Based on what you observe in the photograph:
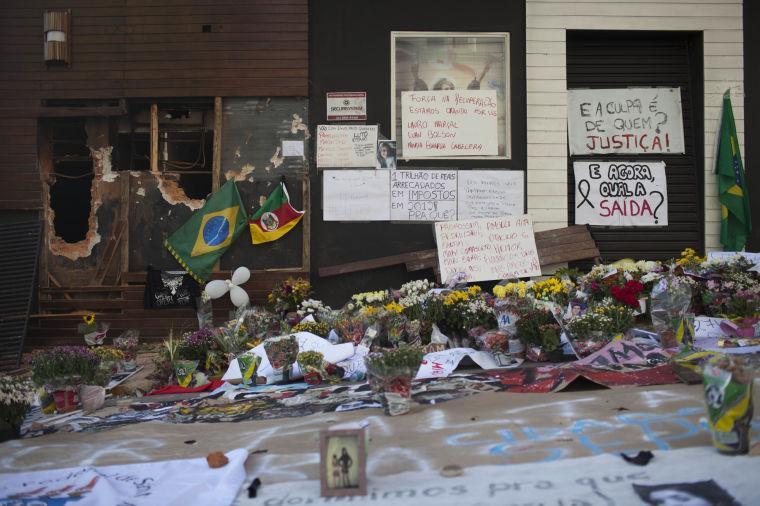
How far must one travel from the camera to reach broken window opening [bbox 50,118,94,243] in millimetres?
10375

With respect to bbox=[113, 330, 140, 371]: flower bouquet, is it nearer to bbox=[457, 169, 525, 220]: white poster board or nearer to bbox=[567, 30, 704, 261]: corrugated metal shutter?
bbox=[457, 169, 525, 220]: white poster board

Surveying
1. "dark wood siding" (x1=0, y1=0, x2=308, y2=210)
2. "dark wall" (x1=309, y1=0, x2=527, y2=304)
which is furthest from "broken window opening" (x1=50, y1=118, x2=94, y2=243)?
"dark wall" (x1=309, y1=0, x2=527, y2=304)

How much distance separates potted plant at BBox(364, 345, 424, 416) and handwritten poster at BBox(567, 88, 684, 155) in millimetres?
6211

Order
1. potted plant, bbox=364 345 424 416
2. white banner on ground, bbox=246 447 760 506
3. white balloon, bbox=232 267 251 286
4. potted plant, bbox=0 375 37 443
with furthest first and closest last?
white balloon, bbox=232 267 251 286 → potted plant, bbox=0 375 37 443 → potted plant, bbox=364 345 424 416 → white banner on ground, bbox=246 447 760 506

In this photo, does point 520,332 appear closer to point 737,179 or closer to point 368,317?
point 368,317

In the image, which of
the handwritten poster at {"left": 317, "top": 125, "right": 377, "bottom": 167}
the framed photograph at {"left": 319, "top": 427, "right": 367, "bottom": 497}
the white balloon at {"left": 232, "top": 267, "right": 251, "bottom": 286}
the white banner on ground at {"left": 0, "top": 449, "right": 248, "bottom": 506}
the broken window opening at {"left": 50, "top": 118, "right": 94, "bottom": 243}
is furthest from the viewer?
the broken window opening at {"left": 50, "top": 118, "right": 94, "bottom": 243}

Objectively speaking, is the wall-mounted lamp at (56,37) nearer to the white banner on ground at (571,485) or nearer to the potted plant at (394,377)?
the potted plant at (394,377)

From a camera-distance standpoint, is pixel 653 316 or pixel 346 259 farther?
pixel 346 259

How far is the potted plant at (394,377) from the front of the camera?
532 cm

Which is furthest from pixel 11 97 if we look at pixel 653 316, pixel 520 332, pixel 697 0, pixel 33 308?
pixel 697 0

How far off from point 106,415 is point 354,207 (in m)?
4.87

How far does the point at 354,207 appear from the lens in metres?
10.2

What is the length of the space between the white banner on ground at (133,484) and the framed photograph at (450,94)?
6.54m

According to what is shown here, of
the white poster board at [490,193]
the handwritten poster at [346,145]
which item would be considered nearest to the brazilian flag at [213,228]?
the handwritten poster at [346,145]
